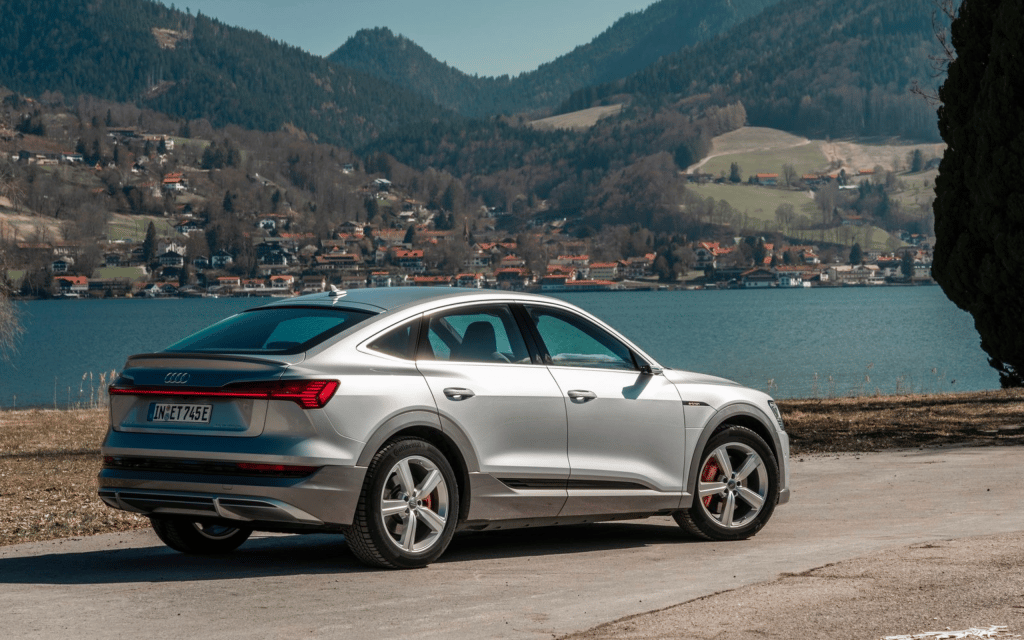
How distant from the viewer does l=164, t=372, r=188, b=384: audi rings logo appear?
23.3ft

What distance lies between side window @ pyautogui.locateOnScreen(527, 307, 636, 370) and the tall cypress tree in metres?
10.9

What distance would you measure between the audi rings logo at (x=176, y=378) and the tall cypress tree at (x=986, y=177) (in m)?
13.4

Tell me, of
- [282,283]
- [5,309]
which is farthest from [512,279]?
[5,309]

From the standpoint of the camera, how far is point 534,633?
5.68m

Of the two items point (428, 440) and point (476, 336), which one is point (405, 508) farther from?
point (476, 336)

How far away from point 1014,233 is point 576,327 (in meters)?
11.3

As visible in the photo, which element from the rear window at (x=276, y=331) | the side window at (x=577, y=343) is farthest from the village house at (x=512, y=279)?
the rear window at (x=276, y=331)

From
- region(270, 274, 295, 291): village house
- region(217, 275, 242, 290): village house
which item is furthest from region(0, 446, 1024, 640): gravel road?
region(217, 275, 242, 290): village house

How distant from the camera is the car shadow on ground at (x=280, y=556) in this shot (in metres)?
7.34

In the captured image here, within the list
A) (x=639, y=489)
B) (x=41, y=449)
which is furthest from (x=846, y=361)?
(x=639, y=489)

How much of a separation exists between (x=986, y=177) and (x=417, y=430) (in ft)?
42.1

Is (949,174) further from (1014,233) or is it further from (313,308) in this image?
(313,308)

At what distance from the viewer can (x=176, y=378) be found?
23.4 ft

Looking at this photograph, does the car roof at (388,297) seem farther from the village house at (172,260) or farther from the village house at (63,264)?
the village house at (172,260)
